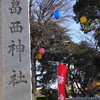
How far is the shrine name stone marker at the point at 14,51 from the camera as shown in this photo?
4535mm

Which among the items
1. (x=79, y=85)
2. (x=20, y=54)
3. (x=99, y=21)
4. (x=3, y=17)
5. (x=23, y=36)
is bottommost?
(x=79, y=85)

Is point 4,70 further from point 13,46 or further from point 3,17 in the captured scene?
point 3,17

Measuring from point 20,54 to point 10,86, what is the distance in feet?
2.01

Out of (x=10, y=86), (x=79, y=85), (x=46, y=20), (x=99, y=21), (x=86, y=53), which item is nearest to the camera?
(x=10, y=86)

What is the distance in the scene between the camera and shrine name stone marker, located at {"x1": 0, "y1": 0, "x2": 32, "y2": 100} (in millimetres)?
4535

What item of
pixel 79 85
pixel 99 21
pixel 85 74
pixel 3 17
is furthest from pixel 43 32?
pixel 3 17

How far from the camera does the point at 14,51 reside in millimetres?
4629

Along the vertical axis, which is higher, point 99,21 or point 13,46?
point 99,21

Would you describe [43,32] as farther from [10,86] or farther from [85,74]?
[10,86]

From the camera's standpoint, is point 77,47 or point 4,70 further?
point 77,47

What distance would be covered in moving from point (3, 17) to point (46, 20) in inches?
437

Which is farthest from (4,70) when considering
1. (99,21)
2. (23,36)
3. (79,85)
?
(79,85)

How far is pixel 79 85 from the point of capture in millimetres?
23047

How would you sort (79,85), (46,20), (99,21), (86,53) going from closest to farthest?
(99,21), (46,20), (86,53), (79,85)
